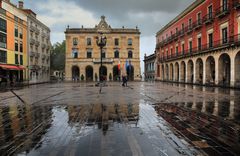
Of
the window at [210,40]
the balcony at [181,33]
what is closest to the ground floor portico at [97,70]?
the balcony at [181,33]

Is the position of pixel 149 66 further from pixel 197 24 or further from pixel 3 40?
pixel 3 40

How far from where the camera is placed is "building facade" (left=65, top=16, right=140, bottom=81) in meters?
51.7

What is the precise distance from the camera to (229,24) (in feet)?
75.9

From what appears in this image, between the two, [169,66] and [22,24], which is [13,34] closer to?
[22,24]

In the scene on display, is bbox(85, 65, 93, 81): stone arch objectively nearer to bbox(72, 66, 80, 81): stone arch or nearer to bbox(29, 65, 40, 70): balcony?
bbox(72, 66, 80, 81): stone arch

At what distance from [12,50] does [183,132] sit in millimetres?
36281

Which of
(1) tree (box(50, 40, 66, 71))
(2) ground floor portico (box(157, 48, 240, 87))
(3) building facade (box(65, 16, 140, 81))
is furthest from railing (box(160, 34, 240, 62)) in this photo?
(1) tree (box(50, 40, 66, 71))

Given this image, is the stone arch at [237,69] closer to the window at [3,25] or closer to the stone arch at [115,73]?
the window at [3,25]

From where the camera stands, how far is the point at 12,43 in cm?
3541

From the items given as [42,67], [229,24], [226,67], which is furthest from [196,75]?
[42,67]

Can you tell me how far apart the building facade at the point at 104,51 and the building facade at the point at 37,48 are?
531 cm

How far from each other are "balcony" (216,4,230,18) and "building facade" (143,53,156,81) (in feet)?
97.1

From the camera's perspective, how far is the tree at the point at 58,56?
208 ft

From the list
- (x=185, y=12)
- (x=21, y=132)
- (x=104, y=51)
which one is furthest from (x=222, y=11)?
(x=104, y=51)
